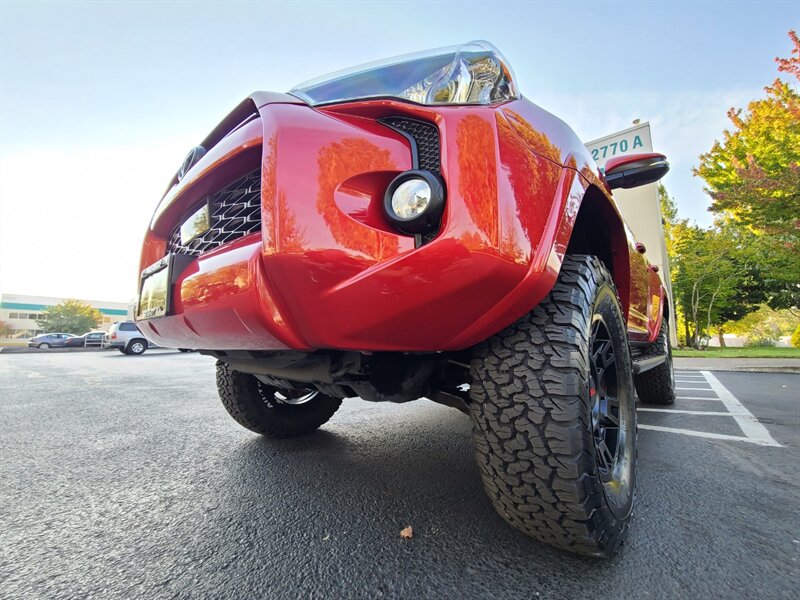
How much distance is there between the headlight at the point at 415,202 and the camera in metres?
0.93

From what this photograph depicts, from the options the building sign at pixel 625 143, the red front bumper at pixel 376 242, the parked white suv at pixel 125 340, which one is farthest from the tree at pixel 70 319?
the red front bumper at pixel 376 242

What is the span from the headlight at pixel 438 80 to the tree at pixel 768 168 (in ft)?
32.9

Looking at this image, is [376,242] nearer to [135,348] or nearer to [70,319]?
[135,348]

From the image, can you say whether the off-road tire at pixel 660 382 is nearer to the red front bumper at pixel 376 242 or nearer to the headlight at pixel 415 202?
the red front bumper at pixel 376 242

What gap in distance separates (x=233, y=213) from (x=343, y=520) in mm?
1067

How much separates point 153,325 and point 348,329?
996 mm

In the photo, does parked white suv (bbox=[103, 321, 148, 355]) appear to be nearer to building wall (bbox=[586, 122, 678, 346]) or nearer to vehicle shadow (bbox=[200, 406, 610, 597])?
vehicle shadow (bbox=[200, 406, 610, 597])

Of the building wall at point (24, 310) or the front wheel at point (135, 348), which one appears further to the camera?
the building wall at point (24, 310)

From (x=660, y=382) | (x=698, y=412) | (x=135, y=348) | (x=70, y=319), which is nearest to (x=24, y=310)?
(x=70, y=319)

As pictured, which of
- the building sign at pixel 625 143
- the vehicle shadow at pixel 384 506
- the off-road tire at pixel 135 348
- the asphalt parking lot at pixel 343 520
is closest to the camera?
the asphalt parking lot at pixel 343 520

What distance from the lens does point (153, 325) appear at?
1.53 m

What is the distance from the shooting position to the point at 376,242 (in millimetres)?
943

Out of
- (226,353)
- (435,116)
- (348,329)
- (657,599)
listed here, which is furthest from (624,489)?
(226,353)

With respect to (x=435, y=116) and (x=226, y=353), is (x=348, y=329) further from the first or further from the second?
(x=226, y=353)
